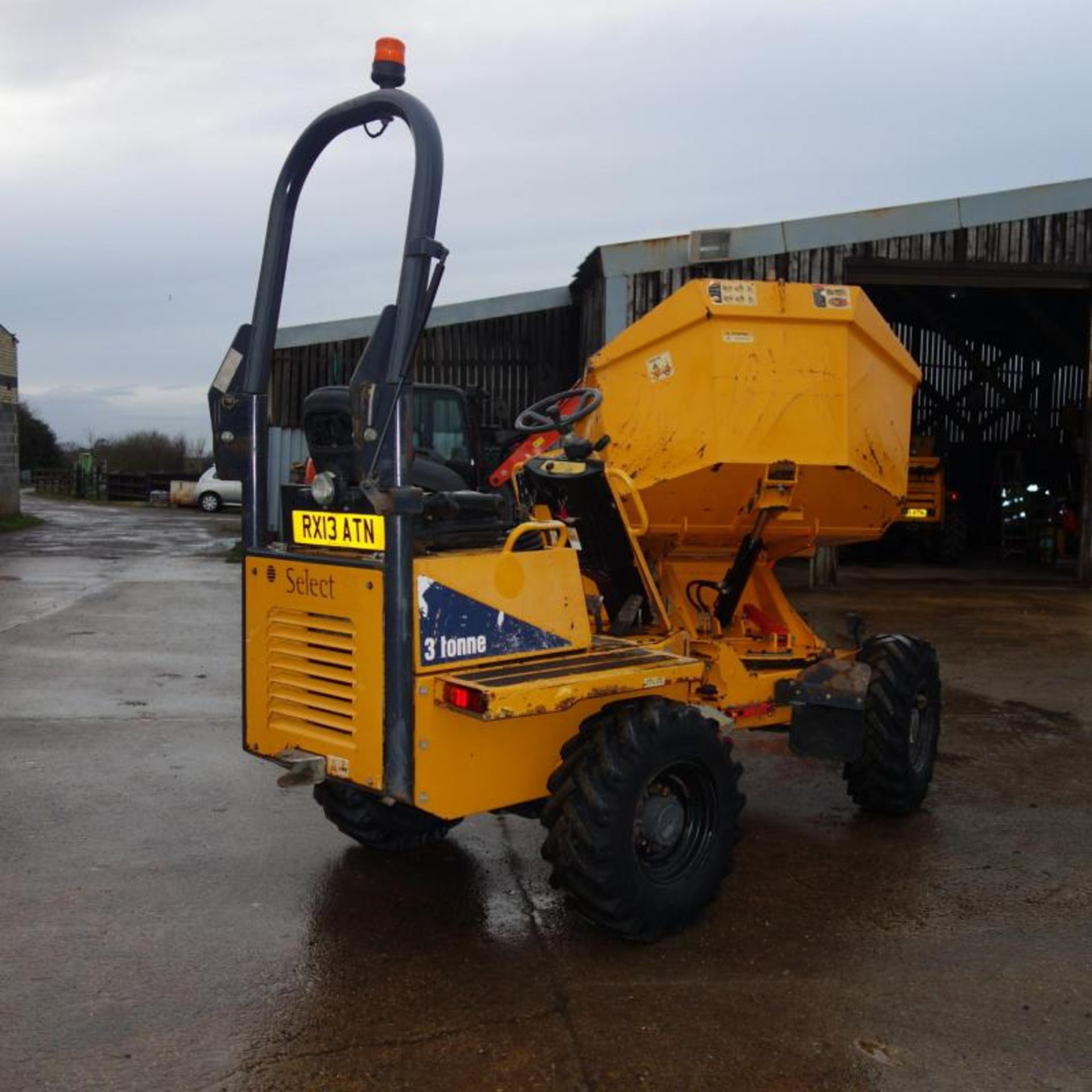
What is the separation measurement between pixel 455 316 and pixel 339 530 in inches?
560

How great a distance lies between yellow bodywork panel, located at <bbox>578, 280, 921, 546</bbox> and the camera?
17.2 feet

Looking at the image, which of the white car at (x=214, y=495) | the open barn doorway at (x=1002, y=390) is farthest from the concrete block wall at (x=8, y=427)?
the open barn doorway at (x=1002, y=390)

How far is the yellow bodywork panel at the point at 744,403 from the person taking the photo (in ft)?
17.2

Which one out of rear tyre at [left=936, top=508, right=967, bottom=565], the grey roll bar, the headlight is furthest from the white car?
the grey roll bar

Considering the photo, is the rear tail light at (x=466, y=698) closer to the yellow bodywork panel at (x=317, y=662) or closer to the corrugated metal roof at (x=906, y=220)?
the yellow bodywork panel at (x=317, y=662)

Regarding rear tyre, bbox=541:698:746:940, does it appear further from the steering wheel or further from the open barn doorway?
the open barn doorway

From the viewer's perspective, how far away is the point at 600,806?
13.3 feet

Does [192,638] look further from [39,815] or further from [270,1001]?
[270,1001]

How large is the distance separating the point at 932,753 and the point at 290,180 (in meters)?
4.06

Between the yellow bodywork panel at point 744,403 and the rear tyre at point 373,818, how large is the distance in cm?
171

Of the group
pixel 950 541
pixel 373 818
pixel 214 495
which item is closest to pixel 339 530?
pixel 373 818

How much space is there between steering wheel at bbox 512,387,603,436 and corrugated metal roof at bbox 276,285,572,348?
469 inches

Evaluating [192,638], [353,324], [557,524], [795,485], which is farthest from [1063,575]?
[557,524]

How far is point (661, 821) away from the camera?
173 inches
